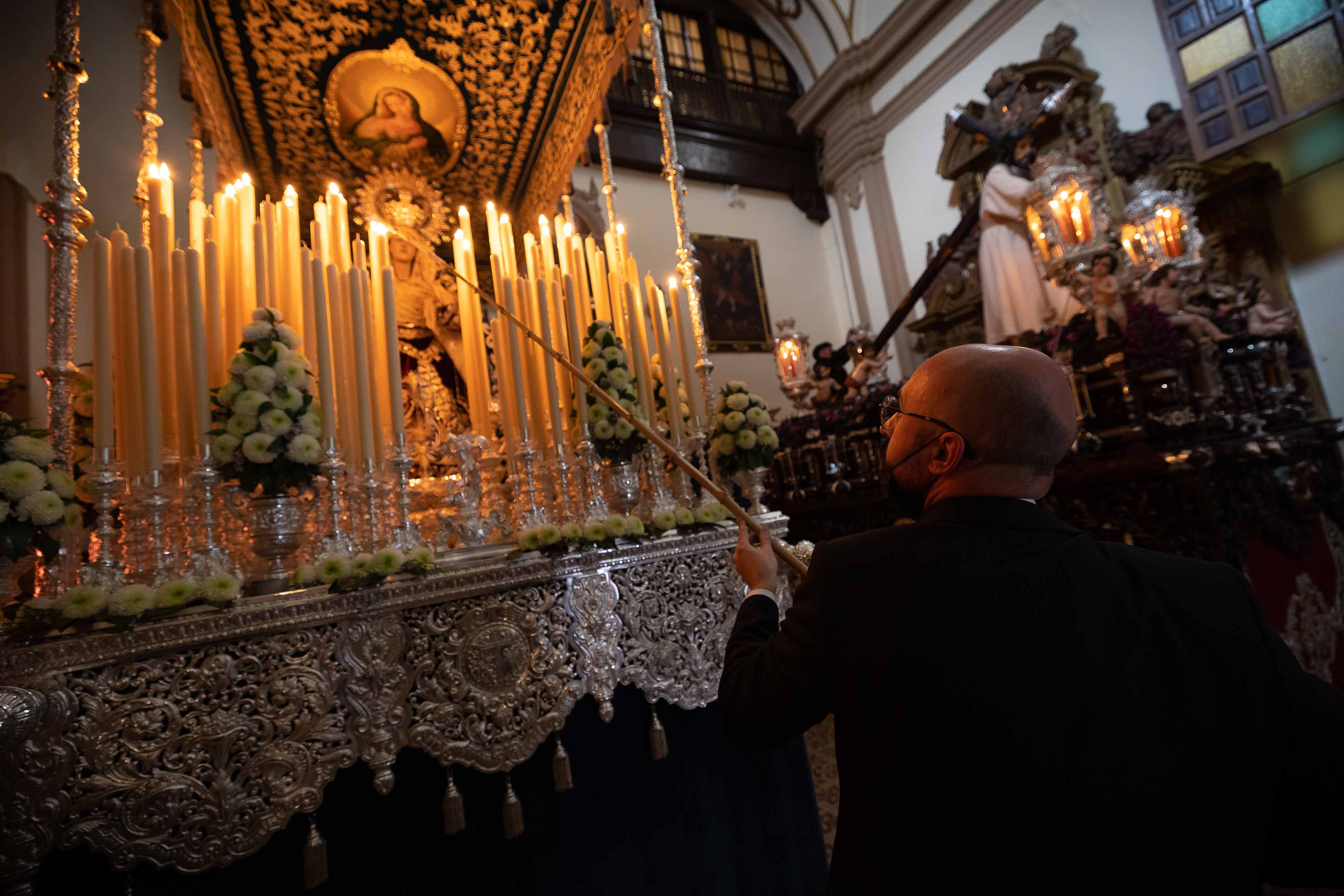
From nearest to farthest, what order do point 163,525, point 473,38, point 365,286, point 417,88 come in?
point 163,525 < point 365,286 < point 473,38 < point 417,88

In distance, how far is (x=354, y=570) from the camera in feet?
4.92

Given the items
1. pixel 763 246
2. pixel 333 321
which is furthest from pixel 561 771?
pixel 763 246

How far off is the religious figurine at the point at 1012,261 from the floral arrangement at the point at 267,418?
23.8 feet

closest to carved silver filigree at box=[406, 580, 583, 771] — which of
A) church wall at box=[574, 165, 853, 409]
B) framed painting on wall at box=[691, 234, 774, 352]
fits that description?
church wall at box=[574, 165, 853, 409]

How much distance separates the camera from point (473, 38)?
2.91 meters

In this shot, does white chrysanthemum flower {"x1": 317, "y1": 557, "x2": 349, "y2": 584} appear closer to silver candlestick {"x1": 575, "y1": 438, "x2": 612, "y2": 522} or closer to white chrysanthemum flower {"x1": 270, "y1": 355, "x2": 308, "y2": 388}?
white chrysanthemum flower {"x1": 270, "y1": 355, "x2": 308, "y2": 388}

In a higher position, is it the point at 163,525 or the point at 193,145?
the point at 193,145

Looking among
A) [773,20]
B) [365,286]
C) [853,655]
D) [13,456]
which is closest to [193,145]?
[365,286]

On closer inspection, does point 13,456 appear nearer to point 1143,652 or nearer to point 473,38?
point 1143,652

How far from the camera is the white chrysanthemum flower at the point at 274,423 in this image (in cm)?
150

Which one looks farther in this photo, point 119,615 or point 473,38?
point 473,38

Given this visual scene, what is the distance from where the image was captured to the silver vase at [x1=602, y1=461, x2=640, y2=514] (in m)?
2.22

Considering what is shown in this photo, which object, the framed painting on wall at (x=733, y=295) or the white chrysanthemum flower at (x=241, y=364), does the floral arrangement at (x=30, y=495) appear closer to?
the white chrysanthemum flower at (x=241, y=364)

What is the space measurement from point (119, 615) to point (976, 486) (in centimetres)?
174
